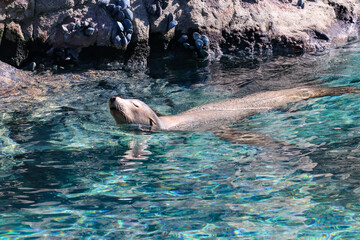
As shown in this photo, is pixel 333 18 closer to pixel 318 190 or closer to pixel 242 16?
pixel 242 16

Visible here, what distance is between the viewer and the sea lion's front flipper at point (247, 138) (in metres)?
4.20

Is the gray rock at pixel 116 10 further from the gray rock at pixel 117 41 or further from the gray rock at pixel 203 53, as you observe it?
the gray rock at pixel 203 53

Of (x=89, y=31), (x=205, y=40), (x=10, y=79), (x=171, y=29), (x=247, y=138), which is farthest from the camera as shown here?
(x=205, y=40)

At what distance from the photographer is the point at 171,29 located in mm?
7980

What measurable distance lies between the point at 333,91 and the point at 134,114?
2685 millimetres

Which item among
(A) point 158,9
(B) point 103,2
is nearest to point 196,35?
(A) point 158,9

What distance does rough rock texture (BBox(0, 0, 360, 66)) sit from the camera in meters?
7.13

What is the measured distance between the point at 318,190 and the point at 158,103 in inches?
139

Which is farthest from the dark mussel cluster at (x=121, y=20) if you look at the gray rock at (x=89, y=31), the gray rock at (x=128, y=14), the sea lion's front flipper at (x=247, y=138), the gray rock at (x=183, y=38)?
the sea lion's front flipper at (x=247, y=138)

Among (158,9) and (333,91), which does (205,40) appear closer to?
(158,9)

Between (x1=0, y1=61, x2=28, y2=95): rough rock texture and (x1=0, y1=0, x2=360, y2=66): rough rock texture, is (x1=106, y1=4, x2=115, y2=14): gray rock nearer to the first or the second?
(x1=0, y1=0, x2=360, y2=66): rough rock texture

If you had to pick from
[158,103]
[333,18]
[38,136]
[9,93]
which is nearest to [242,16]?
[333,18]

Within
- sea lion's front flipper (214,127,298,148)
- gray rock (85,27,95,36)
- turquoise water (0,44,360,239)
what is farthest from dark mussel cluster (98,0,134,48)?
sea lion's front flipper (214,127,298,148)

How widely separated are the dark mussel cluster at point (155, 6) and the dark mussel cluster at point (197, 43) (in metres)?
0.59
